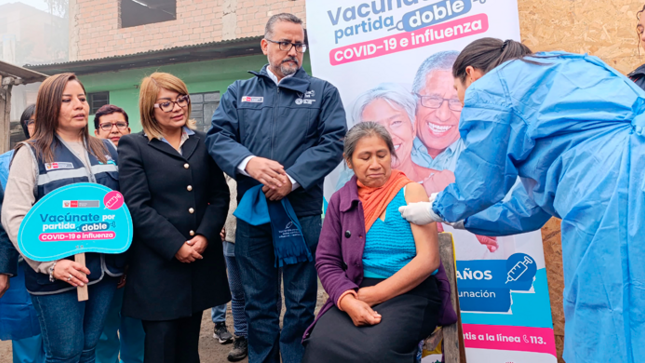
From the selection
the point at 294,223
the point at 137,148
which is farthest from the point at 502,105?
the point at 137,148

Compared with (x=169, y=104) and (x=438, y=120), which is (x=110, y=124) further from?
(x=438, y=120)

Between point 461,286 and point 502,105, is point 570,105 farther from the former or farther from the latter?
point 461,286

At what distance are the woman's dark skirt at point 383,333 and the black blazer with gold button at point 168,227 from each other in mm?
681

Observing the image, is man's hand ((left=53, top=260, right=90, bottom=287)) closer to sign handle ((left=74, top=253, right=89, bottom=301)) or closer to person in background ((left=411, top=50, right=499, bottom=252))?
sign handle ((left=74, top=253, right=89, bottom=301))

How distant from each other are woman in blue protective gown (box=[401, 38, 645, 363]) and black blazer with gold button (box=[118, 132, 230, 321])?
1392mm

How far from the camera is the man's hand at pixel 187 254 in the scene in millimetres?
2354

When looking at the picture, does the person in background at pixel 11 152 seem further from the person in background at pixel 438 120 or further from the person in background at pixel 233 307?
the person in background at pixel 438 120

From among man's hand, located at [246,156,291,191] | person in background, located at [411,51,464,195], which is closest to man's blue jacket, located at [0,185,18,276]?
man's hand, located at [246,156,291,191]

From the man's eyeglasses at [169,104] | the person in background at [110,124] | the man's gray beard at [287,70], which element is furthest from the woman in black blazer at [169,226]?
the person in background at [110,124]

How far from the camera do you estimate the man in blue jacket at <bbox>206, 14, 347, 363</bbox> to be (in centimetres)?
249

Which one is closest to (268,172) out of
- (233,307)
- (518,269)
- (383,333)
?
(383,333)

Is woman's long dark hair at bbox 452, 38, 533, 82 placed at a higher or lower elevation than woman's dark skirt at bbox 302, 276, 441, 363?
higher

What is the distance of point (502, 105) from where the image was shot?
1580mm

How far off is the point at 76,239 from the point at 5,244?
0.48 meters
